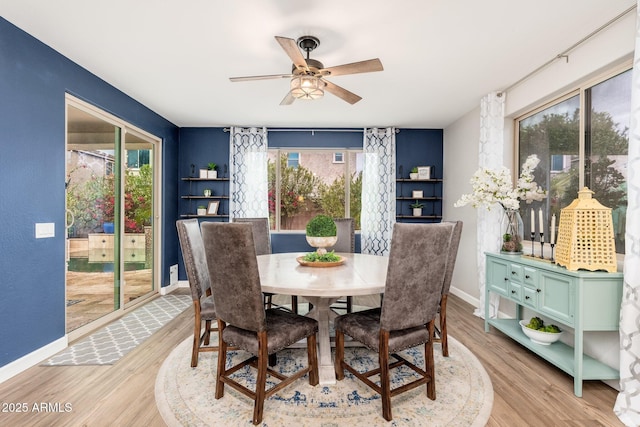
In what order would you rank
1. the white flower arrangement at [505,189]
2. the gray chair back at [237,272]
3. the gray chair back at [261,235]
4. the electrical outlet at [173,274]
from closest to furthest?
the gray chair back at [237,272], the white flower arrangement at [505,189], the gray chair back at [261,235], the electrical outlet at [173,274]

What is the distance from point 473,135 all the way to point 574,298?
2.63 meters

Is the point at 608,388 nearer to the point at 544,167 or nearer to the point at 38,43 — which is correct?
the point at 544,167

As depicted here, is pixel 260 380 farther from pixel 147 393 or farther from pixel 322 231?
pixel 322 231

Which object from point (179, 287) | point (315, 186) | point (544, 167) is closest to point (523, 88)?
point (544, 167)

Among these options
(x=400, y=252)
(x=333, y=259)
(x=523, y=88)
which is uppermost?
(x=523, y=88)

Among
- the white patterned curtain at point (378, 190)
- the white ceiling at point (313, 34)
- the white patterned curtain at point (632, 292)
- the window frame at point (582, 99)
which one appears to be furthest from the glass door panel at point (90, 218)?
the window frame at point (582, 99)

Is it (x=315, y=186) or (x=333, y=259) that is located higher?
(x=315, y=186)

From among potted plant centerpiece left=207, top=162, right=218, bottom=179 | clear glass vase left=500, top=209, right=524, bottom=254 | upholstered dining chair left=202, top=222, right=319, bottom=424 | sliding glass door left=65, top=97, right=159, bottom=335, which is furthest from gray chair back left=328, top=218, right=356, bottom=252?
sliding glass door left=65, top=97, right=159, bottom=335

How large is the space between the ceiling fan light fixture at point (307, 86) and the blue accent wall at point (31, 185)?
2009mm

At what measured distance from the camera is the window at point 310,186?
206 inches

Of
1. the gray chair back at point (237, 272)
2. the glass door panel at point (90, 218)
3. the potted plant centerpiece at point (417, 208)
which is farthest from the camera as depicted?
the potted plant centerpiece at point (417, 208)

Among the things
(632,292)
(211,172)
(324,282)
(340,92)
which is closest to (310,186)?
(211,172)

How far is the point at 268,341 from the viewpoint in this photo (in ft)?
5.78

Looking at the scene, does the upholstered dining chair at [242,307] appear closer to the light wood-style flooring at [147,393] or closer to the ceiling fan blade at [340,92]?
the light wood-style flooring at [147,393]
